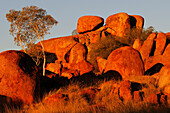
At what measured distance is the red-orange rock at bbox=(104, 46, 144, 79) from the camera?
13.5 metres

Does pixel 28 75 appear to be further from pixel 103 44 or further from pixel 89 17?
pixel 89 17

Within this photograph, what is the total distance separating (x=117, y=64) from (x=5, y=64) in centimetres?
696

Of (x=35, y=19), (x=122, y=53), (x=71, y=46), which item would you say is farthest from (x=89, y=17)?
(x=122, y=53)

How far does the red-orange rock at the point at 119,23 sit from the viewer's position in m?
37.7

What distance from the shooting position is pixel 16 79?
8938mm

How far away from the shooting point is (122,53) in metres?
14.0

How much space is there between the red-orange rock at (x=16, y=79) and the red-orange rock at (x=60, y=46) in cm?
2710

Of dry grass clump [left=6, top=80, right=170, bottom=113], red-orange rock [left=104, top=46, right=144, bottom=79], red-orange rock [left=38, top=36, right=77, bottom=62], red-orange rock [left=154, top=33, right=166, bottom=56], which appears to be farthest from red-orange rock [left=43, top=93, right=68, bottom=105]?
red-orange rock [left=38, top=36, right=77, bottom=62]

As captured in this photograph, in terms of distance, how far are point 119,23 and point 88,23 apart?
566 cm

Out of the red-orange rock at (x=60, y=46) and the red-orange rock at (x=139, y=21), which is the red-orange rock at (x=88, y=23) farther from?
the red-orange rock at (x=139, y=21)

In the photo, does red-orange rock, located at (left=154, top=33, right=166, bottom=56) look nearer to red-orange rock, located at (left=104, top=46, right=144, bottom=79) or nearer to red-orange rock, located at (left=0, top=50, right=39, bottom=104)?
red-orange rock, located at (left=104, top=46, right=144, bottom=79)

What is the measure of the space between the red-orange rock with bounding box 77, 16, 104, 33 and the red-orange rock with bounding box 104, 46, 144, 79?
27035mm

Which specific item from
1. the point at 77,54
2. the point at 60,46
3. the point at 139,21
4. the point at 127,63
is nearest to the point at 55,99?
the point at 127,63

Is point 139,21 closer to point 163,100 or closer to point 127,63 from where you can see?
point 127,63
